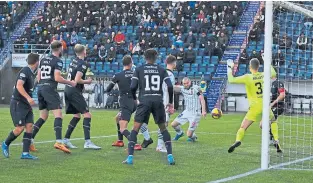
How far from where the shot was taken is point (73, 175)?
10.6 m

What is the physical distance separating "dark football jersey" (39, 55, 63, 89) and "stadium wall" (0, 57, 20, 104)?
2527cm

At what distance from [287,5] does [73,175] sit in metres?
5.36

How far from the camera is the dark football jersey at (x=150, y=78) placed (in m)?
12.1

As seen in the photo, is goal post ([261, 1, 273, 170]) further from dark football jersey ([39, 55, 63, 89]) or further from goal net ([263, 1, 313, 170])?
dark football jersey ([39, 55, 63, 89])

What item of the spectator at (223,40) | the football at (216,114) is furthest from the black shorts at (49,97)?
the spectator at (223,40)

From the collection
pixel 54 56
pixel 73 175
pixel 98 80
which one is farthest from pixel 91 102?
pixel 73 175

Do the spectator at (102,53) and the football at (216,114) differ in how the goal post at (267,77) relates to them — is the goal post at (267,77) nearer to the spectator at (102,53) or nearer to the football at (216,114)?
the football at (216,114)

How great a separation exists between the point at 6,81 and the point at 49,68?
25809 millimetres

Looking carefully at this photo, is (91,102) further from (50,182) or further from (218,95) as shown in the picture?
(50,182)

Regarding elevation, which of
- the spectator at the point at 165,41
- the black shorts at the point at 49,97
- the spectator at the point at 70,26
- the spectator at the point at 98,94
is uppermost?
the spectator at the point at 70,26

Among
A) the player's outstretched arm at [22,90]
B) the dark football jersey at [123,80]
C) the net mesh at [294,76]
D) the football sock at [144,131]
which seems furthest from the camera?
the football sock at [144,131]

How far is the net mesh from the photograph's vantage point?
13.9m

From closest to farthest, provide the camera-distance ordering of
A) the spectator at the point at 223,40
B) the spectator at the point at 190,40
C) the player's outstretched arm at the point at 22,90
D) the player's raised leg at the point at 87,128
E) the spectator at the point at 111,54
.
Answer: the player's outstretched arm at the point at 22,90, the player's raised leg at the point at 87,128, the spectator at the point at 223,40, the spectator at the point at 190,40, the spectator at the point at 111,54

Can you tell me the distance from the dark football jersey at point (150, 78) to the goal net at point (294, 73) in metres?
2.54
